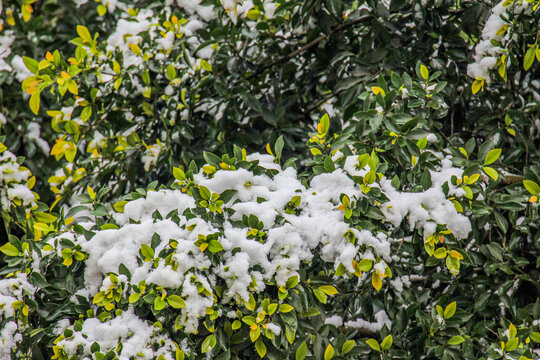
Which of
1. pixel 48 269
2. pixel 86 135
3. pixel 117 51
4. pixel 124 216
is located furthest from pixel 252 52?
pixel 48 269

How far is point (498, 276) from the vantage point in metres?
2.25

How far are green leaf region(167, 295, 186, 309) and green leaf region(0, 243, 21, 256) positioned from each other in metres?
0.63

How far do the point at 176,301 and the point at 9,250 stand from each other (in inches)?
26.3

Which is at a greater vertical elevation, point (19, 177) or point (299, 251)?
point (299, 251)

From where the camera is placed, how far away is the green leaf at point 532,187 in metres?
1.89

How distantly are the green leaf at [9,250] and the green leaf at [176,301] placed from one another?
63 cm

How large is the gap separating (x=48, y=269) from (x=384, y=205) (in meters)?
1.12

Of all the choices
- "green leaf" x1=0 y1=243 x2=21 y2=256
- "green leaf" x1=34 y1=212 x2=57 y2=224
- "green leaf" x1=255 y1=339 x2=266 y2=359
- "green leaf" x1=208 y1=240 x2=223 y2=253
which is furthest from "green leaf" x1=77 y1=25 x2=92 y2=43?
"green leaf" x1=255 y1=339 x2=266 y2=359

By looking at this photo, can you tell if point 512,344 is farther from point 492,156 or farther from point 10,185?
point 10,185

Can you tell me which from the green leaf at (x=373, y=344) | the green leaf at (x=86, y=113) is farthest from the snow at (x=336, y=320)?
the green leaf at (x=86, y=113)

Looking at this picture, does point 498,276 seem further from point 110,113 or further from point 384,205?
point 110,113

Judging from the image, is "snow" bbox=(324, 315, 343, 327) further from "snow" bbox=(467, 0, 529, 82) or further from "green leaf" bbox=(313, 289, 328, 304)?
"snow" bbox=(467, 0, 529, 82)

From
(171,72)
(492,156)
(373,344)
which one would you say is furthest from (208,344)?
(171,72)

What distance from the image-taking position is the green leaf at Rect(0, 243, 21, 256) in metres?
1.78
